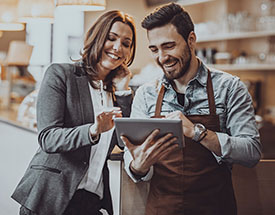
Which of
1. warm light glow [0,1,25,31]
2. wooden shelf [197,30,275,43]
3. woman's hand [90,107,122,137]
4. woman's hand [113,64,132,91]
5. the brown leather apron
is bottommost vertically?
the brown leather apron

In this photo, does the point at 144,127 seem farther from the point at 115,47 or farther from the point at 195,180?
the point at 115,47

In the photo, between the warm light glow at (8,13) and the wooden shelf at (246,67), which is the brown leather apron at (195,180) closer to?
the warm light glow at (8,13)

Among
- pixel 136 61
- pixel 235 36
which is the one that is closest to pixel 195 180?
pixel 235 36

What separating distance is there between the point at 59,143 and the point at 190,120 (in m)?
0.60

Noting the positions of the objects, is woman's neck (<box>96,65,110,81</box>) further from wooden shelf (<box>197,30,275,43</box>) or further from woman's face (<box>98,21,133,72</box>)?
wooden shelf (<box>197,30,275,43</box>)

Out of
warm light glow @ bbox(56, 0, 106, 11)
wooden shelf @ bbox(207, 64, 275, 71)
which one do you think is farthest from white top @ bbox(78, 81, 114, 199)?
wooden shelf @ bbox(207, 64, 275, 71)

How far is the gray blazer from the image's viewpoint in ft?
6.72

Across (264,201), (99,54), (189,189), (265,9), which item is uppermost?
(265,9)

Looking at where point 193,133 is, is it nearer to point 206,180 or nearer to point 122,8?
point 206,180

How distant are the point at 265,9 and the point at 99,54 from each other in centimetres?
327

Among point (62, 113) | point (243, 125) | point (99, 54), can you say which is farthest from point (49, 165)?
point (243, 125)

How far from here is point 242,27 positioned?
519 cm

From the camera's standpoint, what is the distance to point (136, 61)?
21.4ft

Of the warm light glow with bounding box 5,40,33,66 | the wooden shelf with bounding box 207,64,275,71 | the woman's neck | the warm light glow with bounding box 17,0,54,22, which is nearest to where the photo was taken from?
the woman's neck
